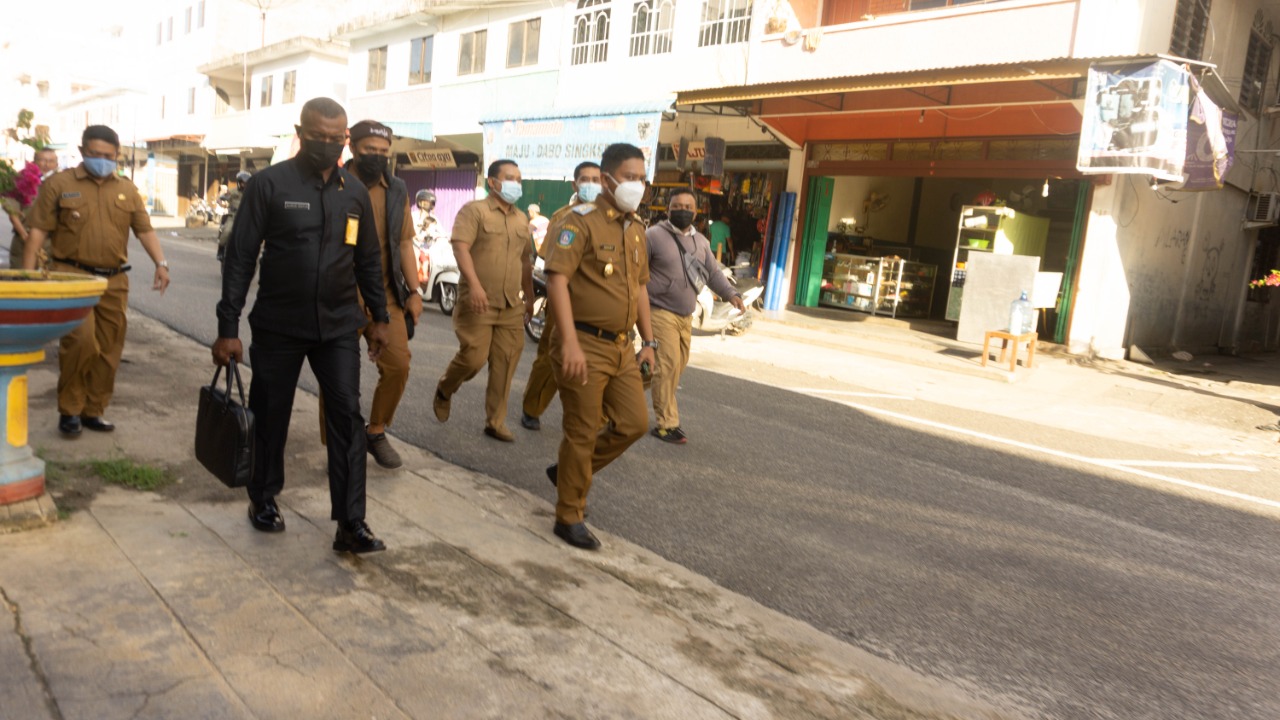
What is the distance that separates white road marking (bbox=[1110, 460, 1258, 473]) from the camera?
778cm

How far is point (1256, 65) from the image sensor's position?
699 inches

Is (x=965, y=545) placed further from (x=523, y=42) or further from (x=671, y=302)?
(x=523, y=42)

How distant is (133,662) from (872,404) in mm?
7761

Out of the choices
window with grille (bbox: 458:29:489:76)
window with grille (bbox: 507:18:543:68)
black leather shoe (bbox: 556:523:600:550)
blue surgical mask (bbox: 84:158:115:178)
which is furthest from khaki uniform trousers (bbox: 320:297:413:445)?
window with grille (bbox: 458:29:489:76)

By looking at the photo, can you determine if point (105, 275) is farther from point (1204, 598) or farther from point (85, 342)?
point (1204, 598)

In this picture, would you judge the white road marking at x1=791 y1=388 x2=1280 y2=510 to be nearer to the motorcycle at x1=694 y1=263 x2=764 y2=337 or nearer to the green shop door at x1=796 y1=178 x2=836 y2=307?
the motorcycle at x1=694 y1=263 x2=764 y2=337

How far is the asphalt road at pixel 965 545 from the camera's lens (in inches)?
146

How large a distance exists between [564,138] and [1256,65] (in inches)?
522

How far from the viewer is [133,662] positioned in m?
2.86

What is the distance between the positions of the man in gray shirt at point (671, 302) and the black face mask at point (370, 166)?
227 cm

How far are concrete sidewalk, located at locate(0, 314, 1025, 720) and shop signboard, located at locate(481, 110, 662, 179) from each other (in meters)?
13.6

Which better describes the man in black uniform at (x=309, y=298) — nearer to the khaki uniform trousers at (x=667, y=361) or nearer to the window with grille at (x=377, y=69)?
the khaki uniform trousers at (x=667, y=361)

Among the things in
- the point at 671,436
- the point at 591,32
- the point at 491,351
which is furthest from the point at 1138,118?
the point at 591,32

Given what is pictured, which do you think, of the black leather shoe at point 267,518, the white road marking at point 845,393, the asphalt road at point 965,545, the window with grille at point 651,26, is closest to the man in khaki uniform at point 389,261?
the asphalt road at point 965,545
